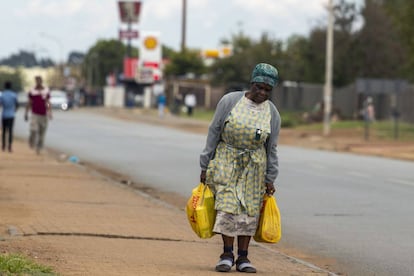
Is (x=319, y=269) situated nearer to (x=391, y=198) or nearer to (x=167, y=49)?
(x=391, y=198)

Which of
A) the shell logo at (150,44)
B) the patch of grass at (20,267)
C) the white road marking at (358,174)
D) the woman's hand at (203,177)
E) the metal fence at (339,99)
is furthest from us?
the shell logo at (150,44)

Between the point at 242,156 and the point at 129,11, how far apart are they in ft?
297

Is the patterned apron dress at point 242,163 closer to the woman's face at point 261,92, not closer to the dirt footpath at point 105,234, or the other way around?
the woman's face at point 261,92

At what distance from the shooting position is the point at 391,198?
1794 cm

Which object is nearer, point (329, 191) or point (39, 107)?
point (329, 191)

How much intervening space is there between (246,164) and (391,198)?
907 cm

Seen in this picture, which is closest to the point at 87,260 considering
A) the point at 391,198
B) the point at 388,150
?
the point at 391,198

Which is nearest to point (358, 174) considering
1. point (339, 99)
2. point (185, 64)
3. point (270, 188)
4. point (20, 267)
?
point (270, 188)

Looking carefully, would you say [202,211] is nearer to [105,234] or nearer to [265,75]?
[265,75]

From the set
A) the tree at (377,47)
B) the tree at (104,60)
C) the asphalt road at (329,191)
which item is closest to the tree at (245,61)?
the tree at (377,47)

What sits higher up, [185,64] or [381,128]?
[185,64]

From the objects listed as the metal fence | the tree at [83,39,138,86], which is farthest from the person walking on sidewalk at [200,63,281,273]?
the tree at [83,39,138,86]

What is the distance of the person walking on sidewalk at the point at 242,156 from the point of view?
9180mm

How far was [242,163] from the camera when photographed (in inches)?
365
